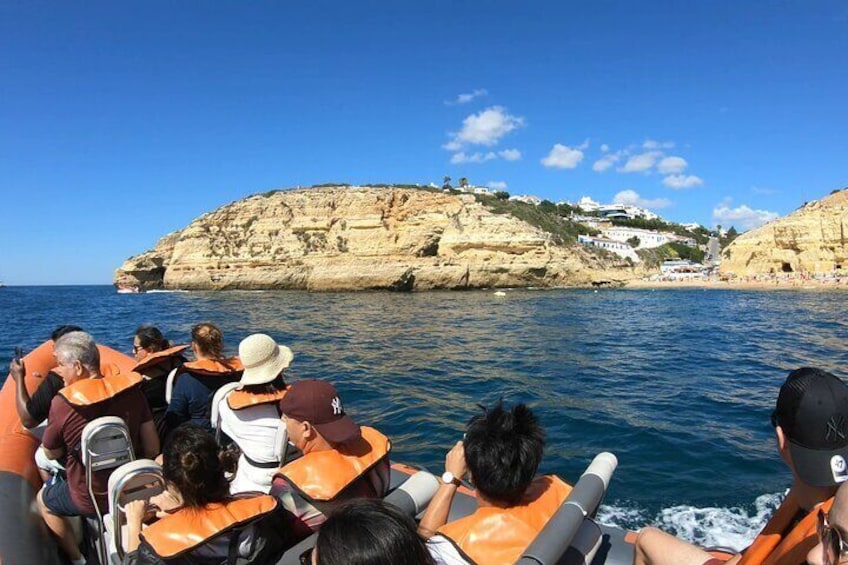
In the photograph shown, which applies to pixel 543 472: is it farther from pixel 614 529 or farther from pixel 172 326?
pixel 172 326

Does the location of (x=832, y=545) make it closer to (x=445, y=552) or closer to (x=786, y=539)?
(x=786, y=539)

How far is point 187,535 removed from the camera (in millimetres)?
2383

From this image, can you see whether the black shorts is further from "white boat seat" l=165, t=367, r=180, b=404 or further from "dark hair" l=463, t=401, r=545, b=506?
"dark hair" l=463, t=401, r=545, b=506

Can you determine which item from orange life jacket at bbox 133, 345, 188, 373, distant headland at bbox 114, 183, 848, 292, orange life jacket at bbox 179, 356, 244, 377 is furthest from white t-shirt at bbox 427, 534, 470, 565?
distant headland at bbox 114, 183, 848, 292

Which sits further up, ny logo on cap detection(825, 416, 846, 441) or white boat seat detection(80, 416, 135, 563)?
ny logo on cap detection(825, 416, 846, 441)

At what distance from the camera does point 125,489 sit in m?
2.86

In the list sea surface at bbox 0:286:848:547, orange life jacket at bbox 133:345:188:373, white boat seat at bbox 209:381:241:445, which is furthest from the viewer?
sea surface at bbox 0:286:848:547

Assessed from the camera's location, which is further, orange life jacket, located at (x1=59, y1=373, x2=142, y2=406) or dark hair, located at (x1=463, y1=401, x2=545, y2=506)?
orange life jacket, located at (x1=59, y1=373, x2=142, y2=406)

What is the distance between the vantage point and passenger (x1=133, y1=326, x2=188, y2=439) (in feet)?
15.8

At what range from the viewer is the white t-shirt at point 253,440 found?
3539mm

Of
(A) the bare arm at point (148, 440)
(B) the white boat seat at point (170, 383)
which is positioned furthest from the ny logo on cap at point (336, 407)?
(B) the white boat seat at point (170, 383)

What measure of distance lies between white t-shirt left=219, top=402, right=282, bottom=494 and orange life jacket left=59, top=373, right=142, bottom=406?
0.71 meters

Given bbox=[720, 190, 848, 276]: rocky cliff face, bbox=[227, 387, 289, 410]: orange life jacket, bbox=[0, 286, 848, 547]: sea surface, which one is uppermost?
bbox=[720, 190, 848, 276]: rocky cliff face

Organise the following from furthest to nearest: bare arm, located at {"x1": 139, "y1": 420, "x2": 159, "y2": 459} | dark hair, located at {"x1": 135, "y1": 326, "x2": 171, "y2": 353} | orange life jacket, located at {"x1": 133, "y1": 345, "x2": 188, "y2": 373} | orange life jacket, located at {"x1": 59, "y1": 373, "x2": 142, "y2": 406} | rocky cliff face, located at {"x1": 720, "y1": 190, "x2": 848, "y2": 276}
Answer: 1. rocky cliff face, located at {"x1": 720, "y1": 190, "x2": 848, "y2": 276}
2. dark hair, located at {"x1": 135, "y1": 326, "x2": 171, "y2": 353}
3. orange life jacket, located at {"x1": 133, "y1": 345, "x2": 188, "y2": 373}
4. bare arm, located at {"x1": 139, "y1": 420, "x2": 159, "y2": 459}
5. orange life jacket, located at {"x1": 59, "y1": 373, "x2": 142, "y2": 406}
